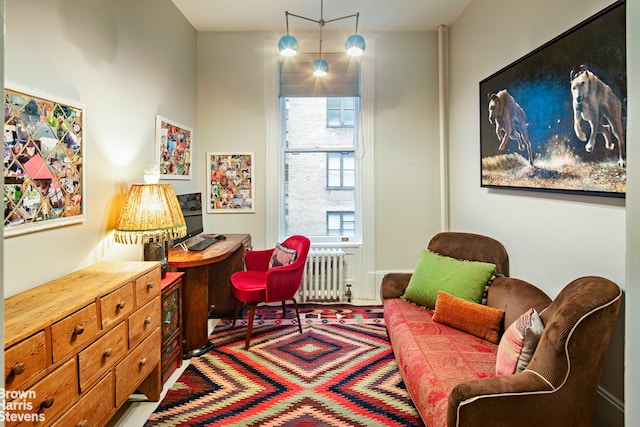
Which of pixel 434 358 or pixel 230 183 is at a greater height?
pixel 230 183

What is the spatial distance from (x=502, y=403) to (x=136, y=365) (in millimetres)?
1750

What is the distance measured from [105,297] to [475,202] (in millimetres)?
2885

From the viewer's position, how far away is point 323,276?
12.6 ft

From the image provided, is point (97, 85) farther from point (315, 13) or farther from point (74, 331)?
point (315, 13)

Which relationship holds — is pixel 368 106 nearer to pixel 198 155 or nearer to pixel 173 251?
pixel 198 155

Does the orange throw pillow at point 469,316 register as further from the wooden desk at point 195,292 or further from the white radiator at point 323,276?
the wooden desk at point 195,292

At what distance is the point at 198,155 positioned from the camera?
12.7 feet

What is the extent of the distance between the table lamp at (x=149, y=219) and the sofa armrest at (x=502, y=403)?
1820 mm

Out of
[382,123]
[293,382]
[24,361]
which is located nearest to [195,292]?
[293,382]

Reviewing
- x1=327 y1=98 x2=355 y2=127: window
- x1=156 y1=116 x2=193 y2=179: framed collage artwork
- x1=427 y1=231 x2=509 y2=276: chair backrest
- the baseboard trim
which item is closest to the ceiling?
x1=327 y1=98 x2=355 y2=127: window

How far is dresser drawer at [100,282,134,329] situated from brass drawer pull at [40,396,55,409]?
1.13 ft

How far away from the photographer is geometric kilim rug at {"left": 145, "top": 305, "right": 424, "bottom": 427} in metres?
2.02

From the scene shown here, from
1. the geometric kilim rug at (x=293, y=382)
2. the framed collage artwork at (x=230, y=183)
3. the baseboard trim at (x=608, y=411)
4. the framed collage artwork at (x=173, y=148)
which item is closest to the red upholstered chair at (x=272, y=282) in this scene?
the geometric kilim rug at (x=293, y=382)

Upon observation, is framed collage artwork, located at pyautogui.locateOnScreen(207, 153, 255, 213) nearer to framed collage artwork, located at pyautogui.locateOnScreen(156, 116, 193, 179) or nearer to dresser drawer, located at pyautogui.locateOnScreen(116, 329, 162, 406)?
framed collage artwork, located at pyautogui.locateOnScreen(156, 116, 193, 179)
